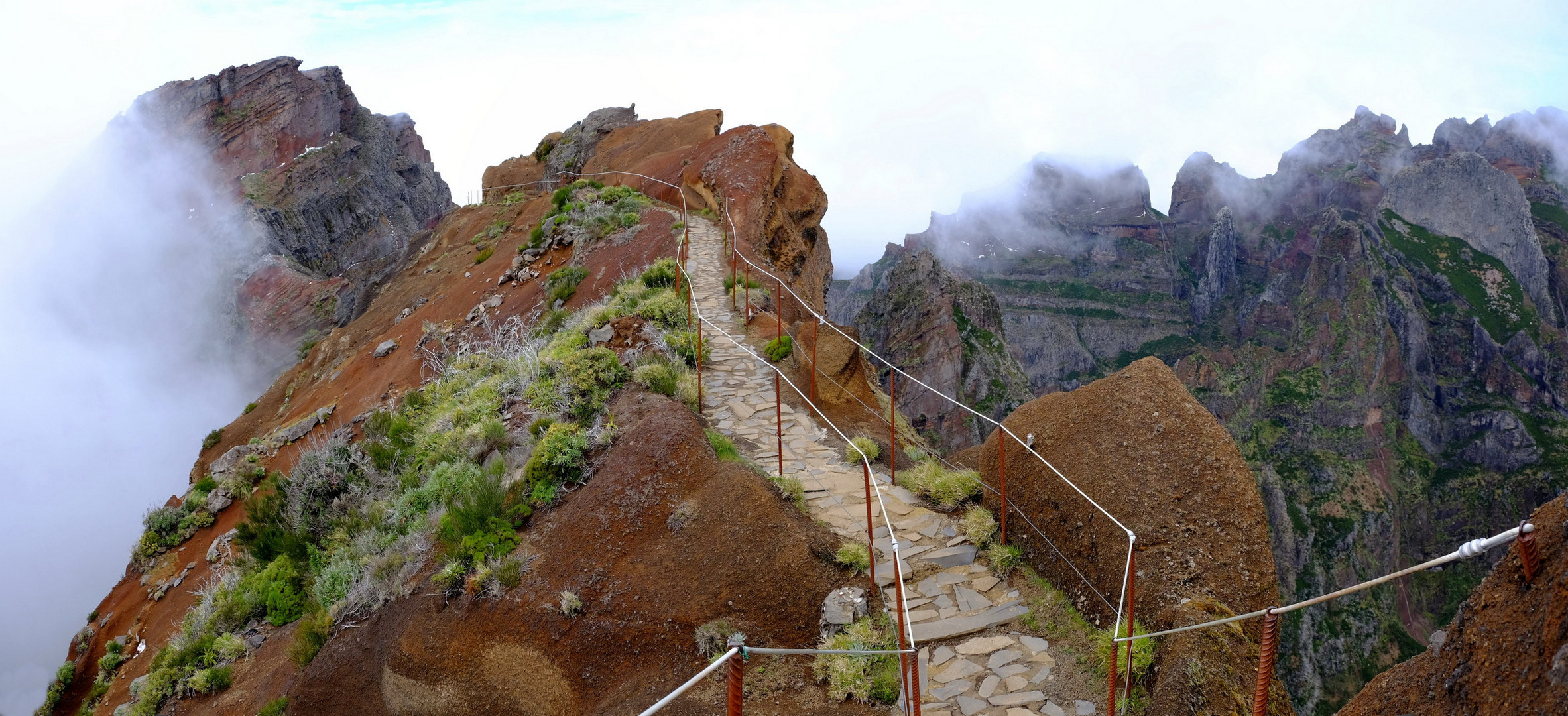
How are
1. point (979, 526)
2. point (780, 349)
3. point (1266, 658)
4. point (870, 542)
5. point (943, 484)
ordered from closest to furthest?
point (1266, 658)
point (870, 542)
point (979, 526)
point (943, 484)
point (780, 349)

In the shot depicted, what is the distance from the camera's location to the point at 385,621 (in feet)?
24.5

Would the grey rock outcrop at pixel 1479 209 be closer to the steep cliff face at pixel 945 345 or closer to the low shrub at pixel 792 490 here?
the steep cliff face at pixel 945 345

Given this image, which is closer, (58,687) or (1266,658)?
(1266,658)

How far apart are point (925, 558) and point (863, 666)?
165cm

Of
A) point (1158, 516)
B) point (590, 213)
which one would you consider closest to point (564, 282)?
point (590, 213)

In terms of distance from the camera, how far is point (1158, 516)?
564 centimetres

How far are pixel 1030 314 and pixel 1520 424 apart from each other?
199 ft

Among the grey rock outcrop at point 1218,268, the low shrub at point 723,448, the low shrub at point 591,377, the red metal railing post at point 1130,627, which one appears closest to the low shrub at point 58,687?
the low shrub at point 591,377

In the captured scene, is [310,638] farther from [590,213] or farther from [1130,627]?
[590,213]

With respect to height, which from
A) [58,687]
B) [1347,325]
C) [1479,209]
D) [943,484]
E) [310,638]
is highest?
[943,484]

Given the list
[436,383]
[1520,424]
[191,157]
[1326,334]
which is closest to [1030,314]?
[1326,334]

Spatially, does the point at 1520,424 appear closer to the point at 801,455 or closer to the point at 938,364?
the point at 938,364

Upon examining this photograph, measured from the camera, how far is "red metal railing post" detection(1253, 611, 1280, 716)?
4.03 m

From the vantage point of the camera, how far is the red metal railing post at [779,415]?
8.61 metres
